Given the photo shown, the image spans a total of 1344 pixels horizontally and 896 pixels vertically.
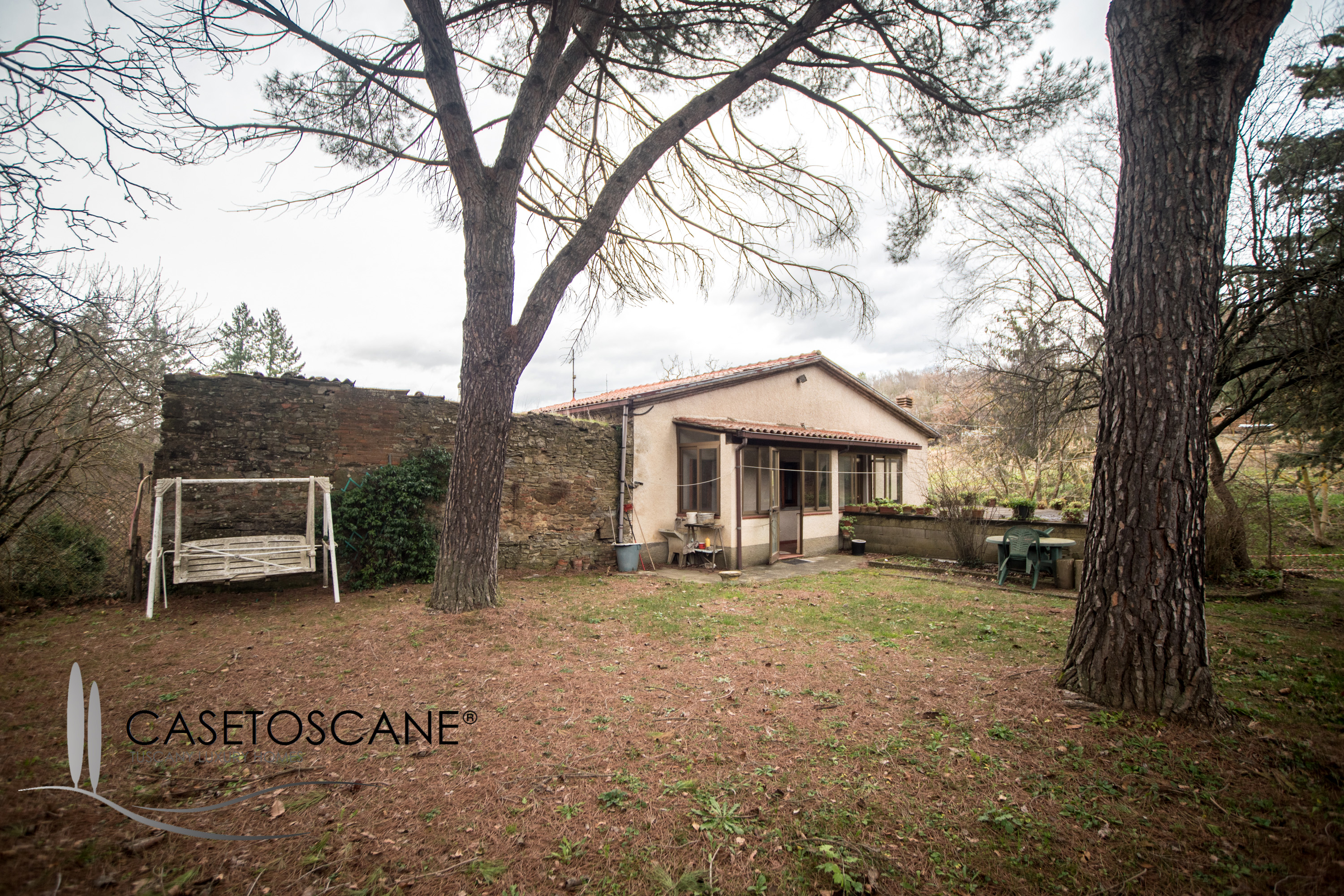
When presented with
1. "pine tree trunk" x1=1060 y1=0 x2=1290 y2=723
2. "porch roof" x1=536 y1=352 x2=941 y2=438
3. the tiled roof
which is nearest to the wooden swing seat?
"porch roof" x1=536 y1=352 x2=941 y2=438

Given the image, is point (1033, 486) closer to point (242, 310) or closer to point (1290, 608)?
point (1290, 608)

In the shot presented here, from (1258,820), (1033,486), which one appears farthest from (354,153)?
(1033,486)

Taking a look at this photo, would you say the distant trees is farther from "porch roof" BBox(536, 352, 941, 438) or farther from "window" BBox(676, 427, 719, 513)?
"window" BBox(676, 427, 719, 513)

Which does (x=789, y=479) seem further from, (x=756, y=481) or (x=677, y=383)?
(x=677, y=383)

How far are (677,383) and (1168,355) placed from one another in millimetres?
8524

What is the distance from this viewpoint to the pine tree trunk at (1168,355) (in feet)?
9.75

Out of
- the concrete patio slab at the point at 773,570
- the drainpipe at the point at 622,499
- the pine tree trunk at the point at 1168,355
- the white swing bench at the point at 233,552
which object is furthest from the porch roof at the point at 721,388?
the pine tree trunk at the point at 1168,355

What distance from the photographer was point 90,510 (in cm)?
714

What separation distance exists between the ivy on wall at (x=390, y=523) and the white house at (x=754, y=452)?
282cm

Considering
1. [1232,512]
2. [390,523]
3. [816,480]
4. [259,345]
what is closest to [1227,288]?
[1232,512]

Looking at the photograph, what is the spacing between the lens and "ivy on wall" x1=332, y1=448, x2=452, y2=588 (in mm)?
7164

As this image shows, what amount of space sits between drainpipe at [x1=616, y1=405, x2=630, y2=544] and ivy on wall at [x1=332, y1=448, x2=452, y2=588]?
3112mm

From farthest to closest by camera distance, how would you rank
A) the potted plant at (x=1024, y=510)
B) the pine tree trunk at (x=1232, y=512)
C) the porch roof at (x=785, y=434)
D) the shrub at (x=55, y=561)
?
the porch roof at (x=785, y=434), the potted plant at (x=1024, y=510), the pine tree trunk at (x=1232, y=512), the shrub at (x=55, y=561)

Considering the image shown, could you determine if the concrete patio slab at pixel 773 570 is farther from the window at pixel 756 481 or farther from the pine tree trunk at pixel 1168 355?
the pine tree trunk at pixel 1168 355
